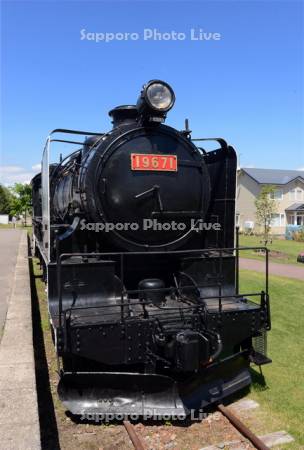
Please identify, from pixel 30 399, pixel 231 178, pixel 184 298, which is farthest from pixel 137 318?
pixel 231 178

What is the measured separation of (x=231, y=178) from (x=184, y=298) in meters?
1.88

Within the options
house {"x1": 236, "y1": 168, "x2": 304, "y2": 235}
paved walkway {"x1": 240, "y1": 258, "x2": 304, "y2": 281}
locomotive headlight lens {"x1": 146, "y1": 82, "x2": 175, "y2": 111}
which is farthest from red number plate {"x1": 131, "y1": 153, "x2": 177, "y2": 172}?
house {"x1": 236, "y1": 168, "x2": 304, "y2": 235}

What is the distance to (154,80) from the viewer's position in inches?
200

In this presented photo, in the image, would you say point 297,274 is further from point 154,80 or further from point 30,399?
point 30,399

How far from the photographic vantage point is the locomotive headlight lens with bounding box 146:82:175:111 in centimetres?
509

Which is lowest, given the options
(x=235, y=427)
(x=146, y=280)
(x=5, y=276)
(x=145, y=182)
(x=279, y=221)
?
(x=235, y=427)

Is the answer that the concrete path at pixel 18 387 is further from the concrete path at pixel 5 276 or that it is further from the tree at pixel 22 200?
the tree at pixel 22 200

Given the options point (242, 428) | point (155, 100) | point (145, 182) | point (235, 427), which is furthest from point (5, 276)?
point (242, 428)

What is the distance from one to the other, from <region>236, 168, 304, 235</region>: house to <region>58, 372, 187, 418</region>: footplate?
37.9 metres

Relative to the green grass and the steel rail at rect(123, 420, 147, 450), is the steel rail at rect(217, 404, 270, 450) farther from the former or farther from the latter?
the steel rail at rect(123, 420, 147, 450)

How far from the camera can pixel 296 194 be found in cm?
4425

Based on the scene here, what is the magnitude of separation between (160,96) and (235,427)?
383 centimetres

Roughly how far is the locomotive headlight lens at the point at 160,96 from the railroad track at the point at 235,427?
11.7 ft

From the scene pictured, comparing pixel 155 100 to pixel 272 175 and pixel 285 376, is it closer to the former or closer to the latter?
pixel 285 376
